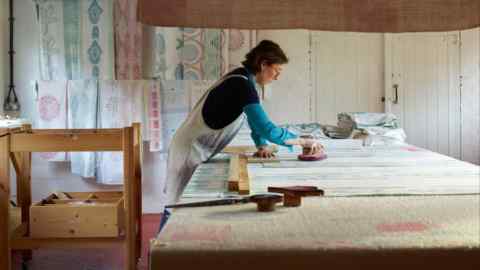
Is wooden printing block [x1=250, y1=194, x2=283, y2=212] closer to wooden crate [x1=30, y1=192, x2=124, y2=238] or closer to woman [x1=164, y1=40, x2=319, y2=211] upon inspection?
woman [x1=164, y1=40, x2=319, y2=211]

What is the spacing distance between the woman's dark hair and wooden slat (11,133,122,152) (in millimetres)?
826

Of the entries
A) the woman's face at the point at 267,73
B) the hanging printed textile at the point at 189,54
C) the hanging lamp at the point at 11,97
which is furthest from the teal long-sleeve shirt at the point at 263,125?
the hanging lamp at the point at 11,97

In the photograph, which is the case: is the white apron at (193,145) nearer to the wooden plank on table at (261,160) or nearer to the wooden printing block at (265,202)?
the wooden plank on table at (261,160)

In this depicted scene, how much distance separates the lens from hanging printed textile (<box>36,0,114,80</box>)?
4734 mm

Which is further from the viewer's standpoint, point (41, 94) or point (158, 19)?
point (41, 94)

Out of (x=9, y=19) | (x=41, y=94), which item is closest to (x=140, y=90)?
(x=41, y=94)

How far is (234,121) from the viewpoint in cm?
273

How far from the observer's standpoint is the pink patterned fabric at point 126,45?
15.6 ft

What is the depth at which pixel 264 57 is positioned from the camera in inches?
109

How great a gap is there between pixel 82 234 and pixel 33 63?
2.47 metres

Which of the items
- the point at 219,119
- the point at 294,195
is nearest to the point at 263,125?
the point at 219,119

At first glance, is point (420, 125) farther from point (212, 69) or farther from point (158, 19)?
point (158, 19)

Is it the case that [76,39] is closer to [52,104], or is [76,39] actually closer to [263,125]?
[52,104]

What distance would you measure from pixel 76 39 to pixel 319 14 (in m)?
4.44
